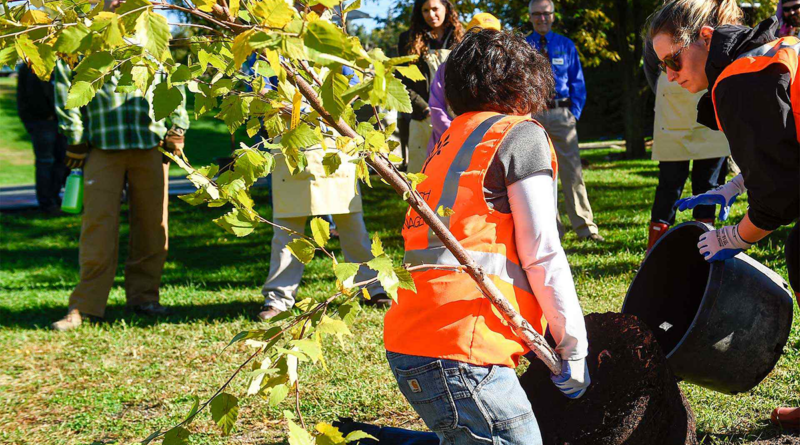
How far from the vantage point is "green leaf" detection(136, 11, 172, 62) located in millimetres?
1150

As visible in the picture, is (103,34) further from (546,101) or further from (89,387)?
(89,387)

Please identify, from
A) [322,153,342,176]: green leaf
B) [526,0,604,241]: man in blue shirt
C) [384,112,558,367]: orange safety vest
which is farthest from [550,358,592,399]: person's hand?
[526,0,604,241]: man in blue shirt

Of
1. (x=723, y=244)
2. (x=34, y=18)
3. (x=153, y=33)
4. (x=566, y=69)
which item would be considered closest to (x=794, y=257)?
(x=723, y=244)

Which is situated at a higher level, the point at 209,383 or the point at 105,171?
the point at 105,171

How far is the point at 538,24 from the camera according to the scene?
21.4 feet

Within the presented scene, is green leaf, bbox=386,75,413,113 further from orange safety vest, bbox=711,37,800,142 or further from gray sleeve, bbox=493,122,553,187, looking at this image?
orange safety vest, bbox=711,37,800,142

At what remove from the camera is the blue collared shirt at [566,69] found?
6.34m

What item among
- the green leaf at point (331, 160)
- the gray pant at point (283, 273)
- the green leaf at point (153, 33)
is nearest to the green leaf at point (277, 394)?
the green leaf at point (331, 160)

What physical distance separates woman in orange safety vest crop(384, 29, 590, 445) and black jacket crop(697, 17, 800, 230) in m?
0.58

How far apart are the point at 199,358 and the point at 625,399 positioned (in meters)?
2.48

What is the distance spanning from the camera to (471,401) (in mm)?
1958

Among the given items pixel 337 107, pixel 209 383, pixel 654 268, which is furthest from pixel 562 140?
pixel 337 107

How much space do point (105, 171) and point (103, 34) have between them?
4103mm

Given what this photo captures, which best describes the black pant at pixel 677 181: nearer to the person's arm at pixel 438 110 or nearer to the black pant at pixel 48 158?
the person's arm at pixel 438 110
